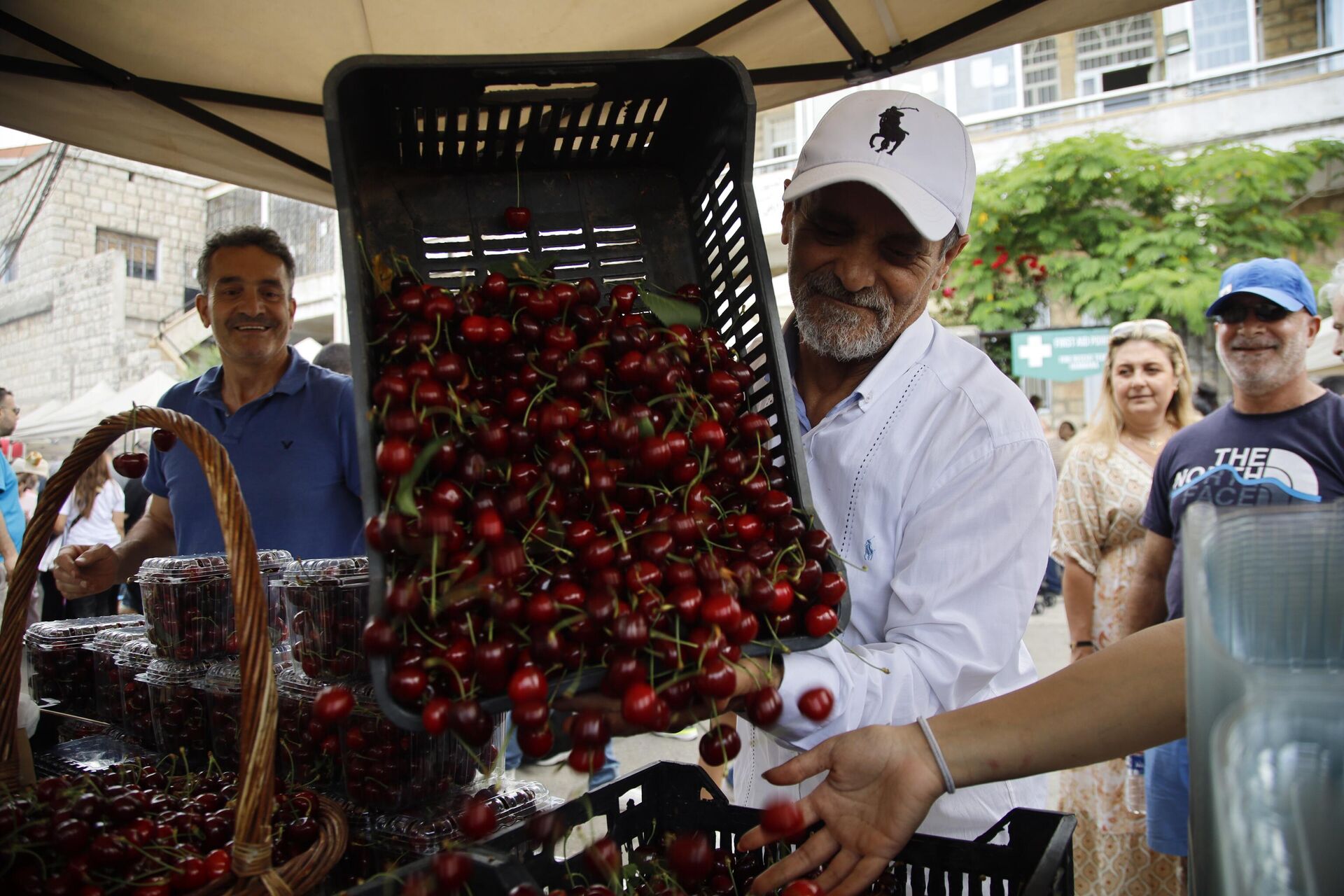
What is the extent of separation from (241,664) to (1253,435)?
292 cm

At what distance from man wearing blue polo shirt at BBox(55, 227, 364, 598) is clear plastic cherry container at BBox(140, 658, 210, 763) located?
3.39 feet

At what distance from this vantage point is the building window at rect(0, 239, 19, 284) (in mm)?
14852

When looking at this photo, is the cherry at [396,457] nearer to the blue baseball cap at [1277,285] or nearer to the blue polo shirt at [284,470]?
the blue polo shirt at [284,470]

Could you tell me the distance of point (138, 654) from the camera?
1809 mm

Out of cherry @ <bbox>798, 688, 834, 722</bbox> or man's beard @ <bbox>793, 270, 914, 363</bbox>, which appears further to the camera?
man's beard @ <bbox>793, 270, 914, 363</bbox>

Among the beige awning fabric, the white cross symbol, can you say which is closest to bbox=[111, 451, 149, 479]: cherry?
the beige awning fabric

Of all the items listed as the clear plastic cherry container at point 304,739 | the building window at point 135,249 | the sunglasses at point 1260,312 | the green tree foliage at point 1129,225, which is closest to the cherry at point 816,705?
the clear plastic cherry container at point 304,739

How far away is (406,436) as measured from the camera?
109 cm

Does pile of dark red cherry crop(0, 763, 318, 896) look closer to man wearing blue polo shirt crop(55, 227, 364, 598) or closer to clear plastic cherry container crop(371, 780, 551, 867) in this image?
clear plastic cherry container crop(371, 780, 551, 867)

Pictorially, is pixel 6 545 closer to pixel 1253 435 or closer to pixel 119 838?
pixel 119 838

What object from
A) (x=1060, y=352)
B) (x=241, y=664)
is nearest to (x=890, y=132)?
(x=241, y=664)

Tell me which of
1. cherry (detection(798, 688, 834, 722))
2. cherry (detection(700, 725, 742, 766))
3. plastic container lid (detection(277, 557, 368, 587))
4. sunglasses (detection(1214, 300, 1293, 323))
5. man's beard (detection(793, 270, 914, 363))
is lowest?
cherry (detection(700, 725, 742, 766))

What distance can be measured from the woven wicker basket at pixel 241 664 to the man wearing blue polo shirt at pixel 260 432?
1373 mm

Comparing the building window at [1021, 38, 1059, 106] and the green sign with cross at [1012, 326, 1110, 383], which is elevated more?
the building window at [1021, 38, 1059, 106]
